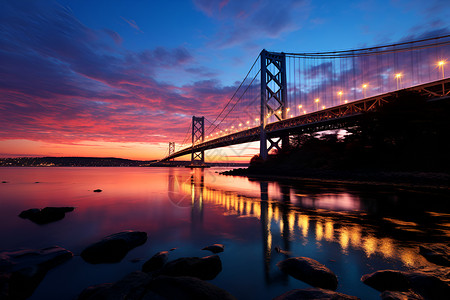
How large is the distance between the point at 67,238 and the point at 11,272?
2847mm

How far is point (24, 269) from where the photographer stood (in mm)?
3293

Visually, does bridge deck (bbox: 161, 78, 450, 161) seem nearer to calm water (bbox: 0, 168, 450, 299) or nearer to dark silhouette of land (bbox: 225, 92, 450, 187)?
dark silhouette of land (bbox: 225, 92, 450, 187)

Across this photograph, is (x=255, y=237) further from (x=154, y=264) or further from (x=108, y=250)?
(x=108, y=250)

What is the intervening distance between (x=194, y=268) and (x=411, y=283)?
3132 mm

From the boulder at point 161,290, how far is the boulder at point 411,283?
2.18 m

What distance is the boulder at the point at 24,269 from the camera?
2939 millimetres

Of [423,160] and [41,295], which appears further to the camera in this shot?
[423,160]

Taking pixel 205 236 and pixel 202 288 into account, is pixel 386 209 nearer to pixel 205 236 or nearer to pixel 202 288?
pixel 205 236

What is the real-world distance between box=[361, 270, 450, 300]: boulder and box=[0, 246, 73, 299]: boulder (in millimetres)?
4993

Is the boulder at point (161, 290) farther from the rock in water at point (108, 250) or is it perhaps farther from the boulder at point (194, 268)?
the rock in water at point (108, 250)

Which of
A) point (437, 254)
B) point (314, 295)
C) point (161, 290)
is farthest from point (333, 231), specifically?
point (161, 290)

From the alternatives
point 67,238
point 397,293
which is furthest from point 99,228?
point 397,293

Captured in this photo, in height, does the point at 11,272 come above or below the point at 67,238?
above

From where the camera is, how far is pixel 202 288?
2600 millimetres
